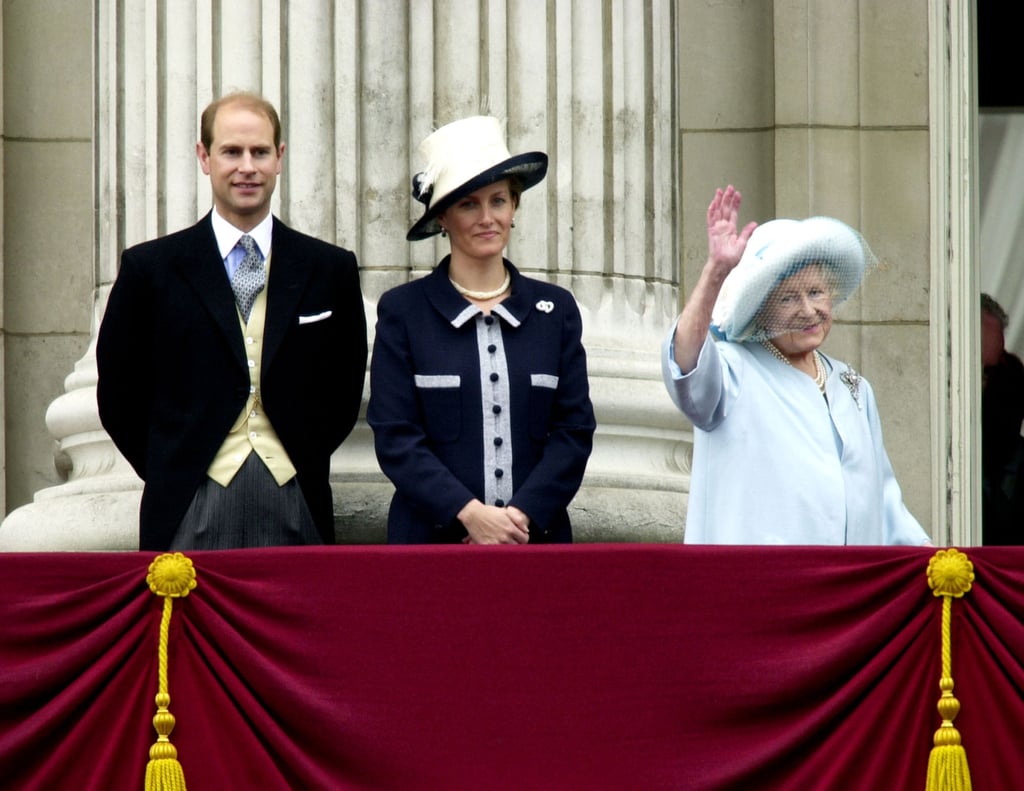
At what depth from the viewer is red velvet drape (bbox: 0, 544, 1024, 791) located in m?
4.73

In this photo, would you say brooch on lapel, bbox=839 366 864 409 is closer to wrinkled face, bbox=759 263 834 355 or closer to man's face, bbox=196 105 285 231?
wrinkled face, bbox=759 263 834 355

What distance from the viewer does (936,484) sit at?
28.3 ft

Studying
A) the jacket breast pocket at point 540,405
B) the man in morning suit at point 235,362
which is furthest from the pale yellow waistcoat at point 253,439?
the jacket breast pocket at point 540,405

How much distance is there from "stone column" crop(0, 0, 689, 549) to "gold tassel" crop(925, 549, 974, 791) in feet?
5.42

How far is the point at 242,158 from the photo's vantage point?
5.59 m

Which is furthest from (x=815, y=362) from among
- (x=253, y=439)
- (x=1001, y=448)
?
(x=1001, y=448)

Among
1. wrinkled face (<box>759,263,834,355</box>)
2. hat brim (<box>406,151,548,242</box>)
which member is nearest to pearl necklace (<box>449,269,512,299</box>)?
hat brim (<box>406,151,548,242</box>)

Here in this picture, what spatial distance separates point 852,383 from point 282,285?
137cm

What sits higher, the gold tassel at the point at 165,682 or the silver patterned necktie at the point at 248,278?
the silver patterned necktie at the point at 248,278

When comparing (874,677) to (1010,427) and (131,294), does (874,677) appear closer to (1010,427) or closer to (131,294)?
A: (131,294)

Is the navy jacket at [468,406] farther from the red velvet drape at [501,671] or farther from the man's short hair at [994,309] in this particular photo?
the man's short hair at [994,309]

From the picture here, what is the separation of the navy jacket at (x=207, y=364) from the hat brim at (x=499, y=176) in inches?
10.1

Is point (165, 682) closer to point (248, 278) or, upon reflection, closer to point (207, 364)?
point (207, 364)

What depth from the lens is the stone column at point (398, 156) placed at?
656 centimetres
